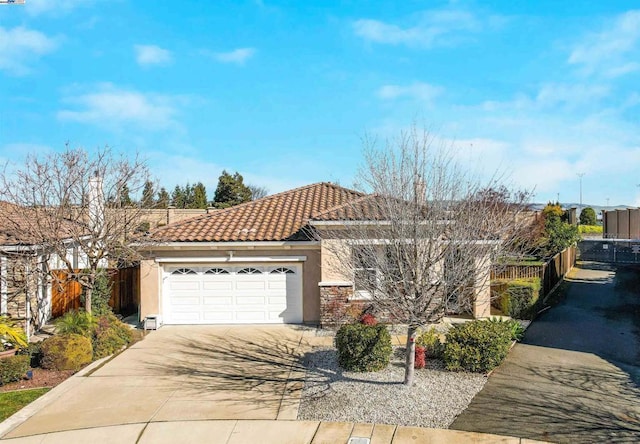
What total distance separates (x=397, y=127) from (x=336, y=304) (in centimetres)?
703

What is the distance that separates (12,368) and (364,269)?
8.24 m

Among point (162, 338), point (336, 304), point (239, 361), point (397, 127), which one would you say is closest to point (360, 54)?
point (397, 127)

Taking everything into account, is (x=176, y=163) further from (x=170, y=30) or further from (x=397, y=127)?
(x=397, y=127)

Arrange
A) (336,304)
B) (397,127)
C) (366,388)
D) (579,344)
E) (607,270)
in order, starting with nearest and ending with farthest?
(366,388), (397,127), (579,344), (336,304), (607,270)

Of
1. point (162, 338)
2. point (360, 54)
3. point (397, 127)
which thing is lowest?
point (162, 338)

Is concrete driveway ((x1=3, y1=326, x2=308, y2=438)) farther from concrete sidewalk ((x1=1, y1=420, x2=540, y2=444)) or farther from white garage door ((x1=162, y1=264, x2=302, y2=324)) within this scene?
white garage door ((x1=162, y1=264, x2=302, y2=324))

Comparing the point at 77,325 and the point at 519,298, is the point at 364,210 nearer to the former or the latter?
the point at 519,298

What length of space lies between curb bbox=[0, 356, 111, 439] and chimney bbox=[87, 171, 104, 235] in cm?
460

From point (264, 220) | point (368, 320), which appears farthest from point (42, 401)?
point (264, 220)

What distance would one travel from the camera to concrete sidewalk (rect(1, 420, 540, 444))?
712 cm

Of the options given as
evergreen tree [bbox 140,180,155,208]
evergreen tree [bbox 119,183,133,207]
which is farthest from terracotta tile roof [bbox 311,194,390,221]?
evergreen tree [bbox 119,183,133,207]

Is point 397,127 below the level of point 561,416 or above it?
above

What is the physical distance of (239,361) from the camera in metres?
11.5

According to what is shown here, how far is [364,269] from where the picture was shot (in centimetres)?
998
